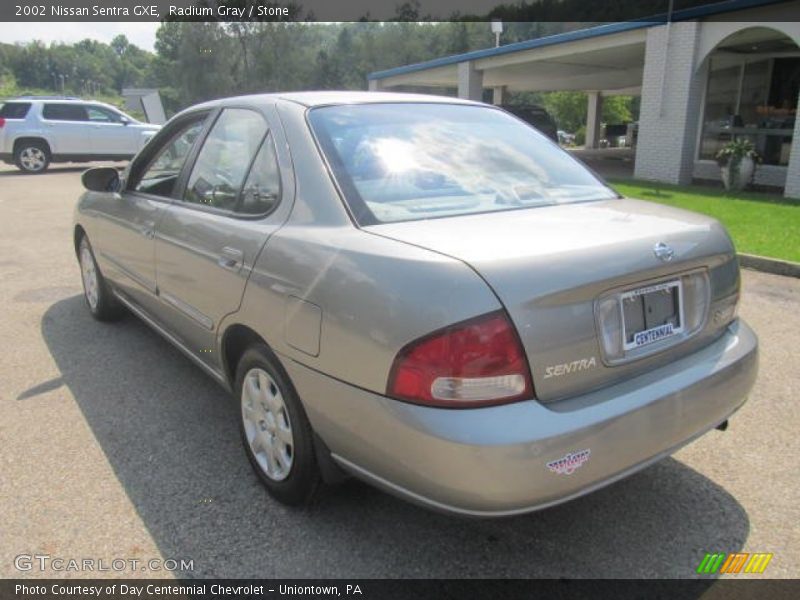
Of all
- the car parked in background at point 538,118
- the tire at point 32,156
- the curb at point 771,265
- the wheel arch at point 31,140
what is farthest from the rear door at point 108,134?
the curb at point 771,265

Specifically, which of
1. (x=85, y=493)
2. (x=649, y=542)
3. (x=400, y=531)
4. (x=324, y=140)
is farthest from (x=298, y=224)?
(x=649, y=542)

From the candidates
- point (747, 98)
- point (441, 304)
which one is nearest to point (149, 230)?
point (441, 304)

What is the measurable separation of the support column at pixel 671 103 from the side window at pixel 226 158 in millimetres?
12880

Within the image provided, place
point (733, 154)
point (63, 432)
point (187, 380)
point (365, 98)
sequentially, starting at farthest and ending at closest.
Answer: point (733, 154) → point (187, 380) → point (63, 432) → point (365, 98)

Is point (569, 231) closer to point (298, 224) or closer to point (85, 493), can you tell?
point (298, 224)

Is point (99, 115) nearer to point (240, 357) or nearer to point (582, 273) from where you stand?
point (240, 357)

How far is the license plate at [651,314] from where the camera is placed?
225 centimetres

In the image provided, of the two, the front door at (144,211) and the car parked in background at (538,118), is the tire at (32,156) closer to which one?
the car parked in background at (538,118)

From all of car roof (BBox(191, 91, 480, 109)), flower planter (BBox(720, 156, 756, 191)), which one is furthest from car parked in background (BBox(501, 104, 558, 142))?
car roof (BBox(191, 91, 480, 109))

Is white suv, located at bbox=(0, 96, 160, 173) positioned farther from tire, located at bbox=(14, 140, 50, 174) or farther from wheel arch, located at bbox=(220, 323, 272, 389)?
wheel arch, located at bbox=(220, 323, 272, 389)

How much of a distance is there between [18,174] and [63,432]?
18.5 meters

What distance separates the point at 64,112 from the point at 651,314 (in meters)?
19.9

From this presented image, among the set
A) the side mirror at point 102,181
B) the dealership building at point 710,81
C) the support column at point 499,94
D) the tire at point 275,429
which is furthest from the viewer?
the support column at point 499,94

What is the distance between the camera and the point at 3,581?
2365 millimetres
